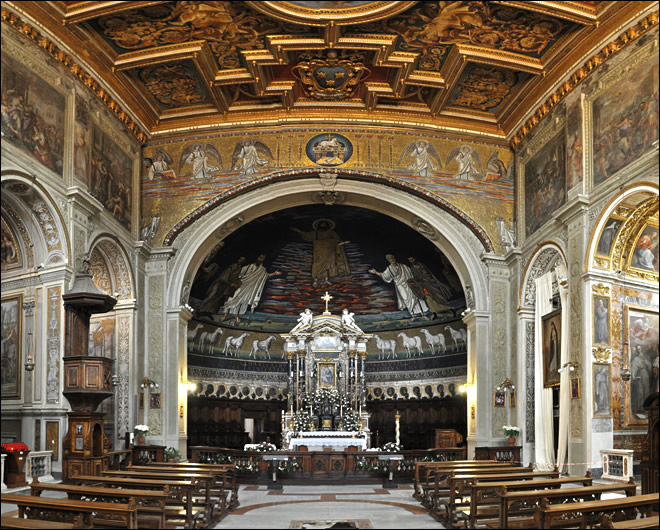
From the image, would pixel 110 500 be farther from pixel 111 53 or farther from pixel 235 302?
pixel 235 302

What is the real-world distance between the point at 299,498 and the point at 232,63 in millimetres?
10701

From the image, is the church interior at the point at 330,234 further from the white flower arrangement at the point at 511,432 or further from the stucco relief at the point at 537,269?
the white flower arrangement at the point at 511,432

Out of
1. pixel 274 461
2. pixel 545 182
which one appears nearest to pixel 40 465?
pixel 274 461

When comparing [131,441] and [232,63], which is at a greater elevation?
[232,63]

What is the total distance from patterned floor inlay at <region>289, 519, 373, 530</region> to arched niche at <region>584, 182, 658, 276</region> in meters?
8.05

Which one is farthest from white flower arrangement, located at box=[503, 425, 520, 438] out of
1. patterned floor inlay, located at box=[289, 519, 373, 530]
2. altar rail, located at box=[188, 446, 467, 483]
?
patterned floor inlay, located at box=[289, 519, 373, 530]

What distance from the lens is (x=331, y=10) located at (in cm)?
1769

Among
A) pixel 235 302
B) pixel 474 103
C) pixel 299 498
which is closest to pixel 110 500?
pixel 299 498

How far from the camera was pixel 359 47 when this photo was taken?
1908 cm

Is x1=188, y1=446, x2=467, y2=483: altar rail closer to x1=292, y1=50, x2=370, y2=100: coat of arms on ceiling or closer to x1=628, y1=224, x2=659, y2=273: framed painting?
x1=628, y1=224, x2=659, y2=273: framed painting

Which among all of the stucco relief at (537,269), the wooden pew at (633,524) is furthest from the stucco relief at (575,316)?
the wooden pew at (633,524)

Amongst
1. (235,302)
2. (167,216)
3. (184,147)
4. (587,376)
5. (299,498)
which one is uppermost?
(184,147)

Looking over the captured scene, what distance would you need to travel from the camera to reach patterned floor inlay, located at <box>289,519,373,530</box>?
12.4m

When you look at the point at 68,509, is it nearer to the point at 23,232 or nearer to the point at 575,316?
the point at 23,232
